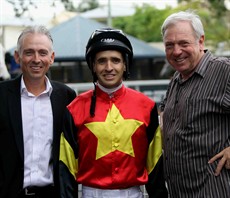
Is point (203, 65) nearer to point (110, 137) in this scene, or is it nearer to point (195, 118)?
point (195, 118)

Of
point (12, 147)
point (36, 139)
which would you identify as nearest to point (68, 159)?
point (36, 139)

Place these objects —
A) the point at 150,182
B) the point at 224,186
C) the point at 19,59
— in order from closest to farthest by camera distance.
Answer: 1. the point at 224,186
2. the point at 150,182
3. the point at 19,59

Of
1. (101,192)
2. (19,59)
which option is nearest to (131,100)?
(101,192)

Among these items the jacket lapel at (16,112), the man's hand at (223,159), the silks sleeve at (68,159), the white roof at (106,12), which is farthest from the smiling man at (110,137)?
the white roof at (106,12)

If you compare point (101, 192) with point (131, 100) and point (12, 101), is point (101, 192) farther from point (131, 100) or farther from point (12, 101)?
point (12, 101)

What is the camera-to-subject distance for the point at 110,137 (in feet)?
11.8

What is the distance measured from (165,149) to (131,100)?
1.40ft

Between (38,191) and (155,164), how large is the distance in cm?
85

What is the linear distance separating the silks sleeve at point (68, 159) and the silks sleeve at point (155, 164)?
507 mm

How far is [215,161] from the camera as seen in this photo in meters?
3.53

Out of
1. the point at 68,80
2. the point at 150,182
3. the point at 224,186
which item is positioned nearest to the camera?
the point at 224,186

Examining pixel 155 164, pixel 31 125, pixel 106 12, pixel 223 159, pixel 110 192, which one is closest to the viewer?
pixel 223 159

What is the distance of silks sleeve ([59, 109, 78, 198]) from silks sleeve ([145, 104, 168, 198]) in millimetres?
507

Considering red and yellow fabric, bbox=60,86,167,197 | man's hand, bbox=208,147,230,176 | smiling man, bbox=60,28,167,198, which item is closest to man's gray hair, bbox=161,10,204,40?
smiling man, bbox=60,28,167,198
